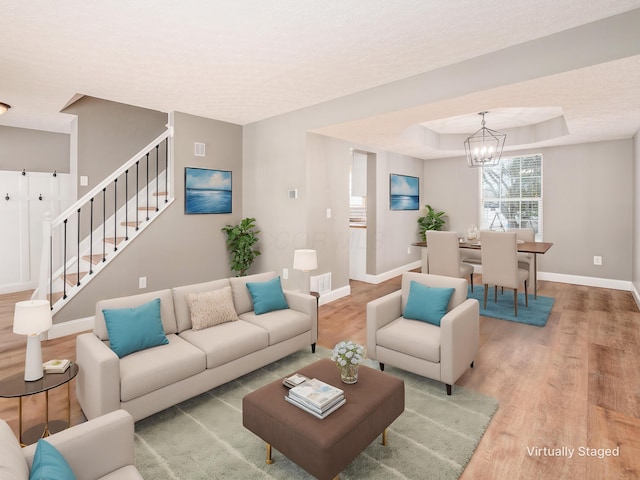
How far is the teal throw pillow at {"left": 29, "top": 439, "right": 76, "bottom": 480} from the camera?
1.11 meters

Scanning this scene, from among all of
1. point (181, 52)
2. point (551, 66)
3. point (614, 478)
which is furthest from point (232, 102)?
point (614, 478)

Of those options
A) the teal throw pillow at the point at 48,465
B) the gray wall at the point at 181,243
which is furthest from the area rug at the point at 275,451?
the gray wall at the point at 181,243

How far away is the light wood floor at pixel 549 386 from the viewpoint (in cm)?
202

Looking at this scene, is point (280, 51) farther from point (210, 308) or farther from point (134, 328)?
point (134, 328)

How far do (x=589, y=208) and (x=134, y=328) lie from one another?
7021mm

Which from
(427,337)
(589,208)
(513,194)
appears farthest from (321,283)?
(589,208)

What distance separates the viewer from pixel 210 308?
3064 millimetres

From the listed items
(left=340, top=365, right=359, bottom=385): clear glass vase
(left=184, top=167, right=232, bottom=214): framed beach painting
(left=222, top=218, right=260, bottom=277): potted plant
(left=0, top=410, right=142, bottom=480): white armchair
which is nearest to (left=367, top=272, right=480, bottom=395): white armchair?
(left=340, top=365, right=359, bottom=385): clear glass vase

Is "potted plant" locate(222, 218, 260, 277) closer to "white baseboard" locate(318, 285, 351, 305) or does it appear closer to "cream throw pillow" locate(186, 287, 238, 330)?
"white baseboard" locate(318, 285, 351, 305)

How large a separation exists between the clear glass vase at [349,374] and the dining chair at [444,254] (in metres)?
3.35

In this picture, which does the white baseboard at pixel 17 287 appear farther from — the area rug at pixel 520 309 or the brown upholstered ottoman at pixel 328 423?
the area rug at pixel 520 309

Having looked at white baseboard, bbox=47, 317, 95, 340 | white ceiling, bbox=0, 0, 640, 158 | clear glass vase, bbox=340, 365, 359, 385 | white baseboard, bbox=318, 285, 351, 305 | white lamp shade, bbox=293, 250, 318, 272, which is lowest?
white baseboard, bbox=47, 317, 95, 340

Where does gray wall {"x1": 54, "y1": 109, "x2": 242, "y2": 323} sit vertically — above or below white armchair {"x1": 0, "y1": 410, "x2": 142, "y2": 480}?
above

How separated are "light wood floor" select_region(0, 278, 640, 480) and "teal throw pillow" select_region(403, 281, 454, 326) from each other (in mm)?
562
